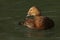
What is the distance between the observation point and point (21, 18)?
27.9ft

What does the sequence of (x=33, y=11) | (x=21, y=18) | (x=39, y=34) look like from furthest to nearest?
(x=33, y=11) < (x=21, y=18) < (x=39, y=34)

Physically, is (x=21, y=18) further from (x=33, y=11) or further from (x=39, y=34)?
(x=39, y=34)

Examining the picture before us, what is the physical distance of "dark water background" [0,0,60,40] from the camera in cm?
727

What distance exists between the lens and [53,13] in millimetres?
9008

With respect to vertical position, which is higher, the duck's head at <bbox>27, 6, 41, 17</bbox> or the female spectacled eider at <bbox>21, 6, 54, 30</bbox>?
the duck's head at <bbox>27, 6, 41, 17</bbox>

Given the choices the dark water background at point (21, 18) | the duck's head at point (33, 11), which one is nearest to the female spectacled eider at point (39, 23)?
the dark water background at point (21, 18)

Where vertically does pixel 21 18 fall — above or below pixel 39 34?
above

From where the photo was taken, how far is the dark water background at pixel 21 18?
727 centimetres

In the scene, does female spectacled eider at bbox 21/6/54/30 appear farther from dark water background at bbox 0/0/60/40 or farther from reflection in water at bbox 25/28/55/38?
reflection in water at bbox 25/28/55/38

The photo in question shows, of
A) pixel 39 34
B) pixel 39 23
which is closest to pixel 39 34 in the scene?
pixel 39 34

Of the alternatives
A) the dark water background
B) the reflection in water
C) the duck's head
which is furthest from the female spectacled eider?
the duck's head

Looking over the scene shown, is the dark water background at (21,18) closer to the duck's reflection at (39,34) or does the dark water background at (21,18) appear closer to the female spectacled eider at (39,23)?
the duck's reflection at (39,34)

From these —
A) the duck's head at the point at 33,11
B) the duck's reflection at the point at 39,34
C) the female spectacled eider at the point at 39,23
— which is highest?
the duck's head at the point at 33,11

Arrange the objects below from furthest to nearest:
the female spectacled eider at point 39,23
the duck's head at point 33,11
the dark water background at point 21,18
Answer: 1. the duck's head at point 33,11
2. the female spectacled eider at point 39,23
3. the dark water background at point 21,18
